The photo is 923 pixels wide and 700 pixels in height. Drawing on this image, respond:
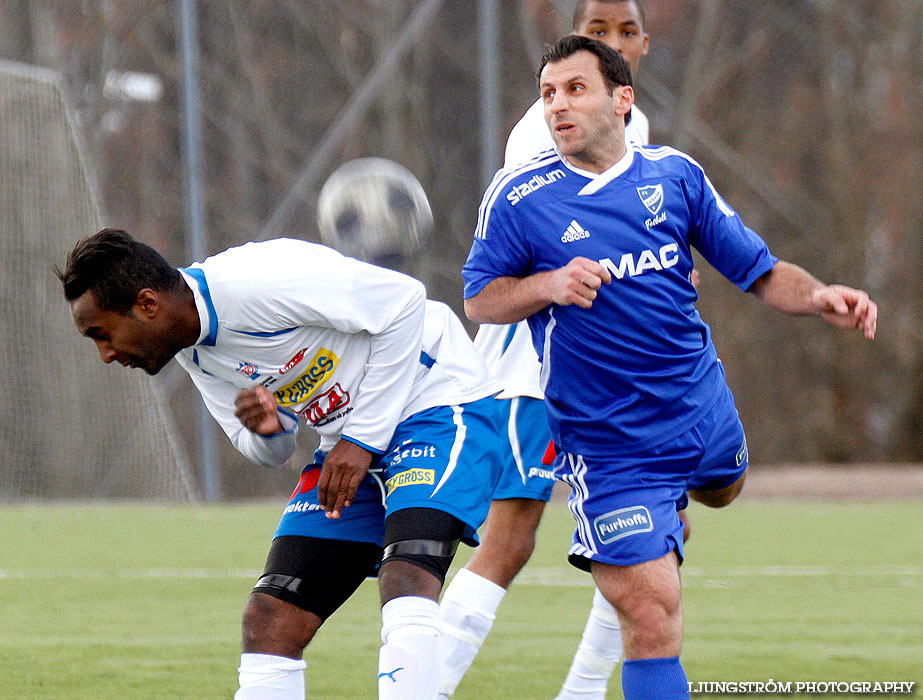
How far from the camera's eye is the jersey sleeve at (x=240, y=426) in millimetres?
3645

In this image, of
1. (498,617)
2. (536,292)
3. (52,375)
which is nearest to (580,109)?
(536,292)

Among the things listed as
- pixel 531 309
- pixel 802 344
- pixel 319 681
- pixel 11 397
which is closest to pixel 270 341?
pixel 531 309

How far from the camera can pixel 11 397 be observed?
42.6ft

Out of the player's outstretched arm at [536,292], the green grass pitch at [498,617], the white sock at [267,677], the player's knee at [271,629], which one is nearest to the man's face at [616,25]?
the player's outstretched arm at [536,292]

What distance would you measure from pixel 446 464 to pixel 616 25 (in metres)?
1.95

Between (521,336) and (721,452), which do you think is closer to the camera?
(721,452)

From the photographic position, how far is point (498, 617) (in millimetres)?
6602

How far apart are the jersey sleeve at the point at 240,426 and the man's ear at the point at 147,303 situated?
0.33 metres

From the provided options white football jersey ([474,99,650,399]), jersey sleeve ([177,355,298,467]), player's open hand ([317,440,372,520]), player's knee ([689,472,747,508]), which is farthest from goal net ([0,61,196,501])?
player's open hand ([317,440,372,520])

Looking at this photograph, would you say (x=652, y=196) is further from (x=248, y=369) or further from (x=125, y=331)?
(x=125, y=331)

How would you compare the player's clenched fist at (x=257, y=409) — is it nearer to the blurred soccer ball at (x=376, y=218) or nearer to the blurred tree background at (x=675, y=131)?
the blurred soccer ball at (x=376, y=218)

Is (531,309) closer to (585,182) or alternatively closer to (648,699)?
(585,182)

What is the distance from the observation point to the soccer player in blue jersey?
3.67 m

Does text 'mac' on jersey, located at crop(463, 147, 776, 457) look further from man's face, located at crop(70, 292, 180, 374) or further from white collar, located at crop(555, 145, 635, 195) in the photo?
man's face, located at crop(70, 292, 180, 374)
